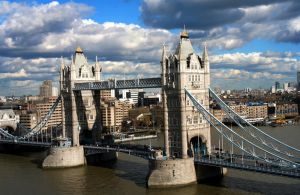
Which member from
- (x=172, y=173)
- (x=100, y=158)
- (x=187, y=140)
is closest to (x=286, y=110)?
(x=100, y=158)

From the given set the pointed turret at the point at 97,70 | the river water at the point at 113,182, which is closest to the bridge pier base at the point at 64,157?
the river water at the point at 113,182

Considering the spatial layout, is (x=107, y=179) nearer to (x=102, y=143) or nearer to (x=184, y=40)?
(x=102, y=143)

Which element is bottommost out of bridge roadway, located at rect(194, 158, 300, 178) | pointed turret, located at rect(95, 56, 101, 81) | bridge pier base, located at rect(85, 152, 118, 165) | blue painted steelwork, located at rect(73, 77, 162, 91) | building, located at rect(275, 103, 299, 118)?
bridge pier base, located at rect(85, 152, 118, 165)

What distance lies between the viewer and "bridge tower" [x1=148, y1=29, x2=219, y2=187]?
5566 centimetres

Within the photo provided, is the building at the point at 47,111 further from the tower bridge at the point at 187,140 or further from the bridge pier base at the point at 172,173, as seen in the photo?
the bridge pier base at the point at 172,173

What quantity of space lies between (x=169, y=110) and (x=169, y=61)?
6.07m

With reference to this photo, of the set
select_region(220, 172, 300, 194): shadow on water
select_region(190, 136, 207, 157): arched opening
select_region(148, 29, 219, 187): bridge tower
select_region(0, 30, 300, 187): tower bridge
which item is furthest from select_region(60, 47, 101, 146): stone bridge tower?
select_region(220, 172, 300, 194): shadow on water

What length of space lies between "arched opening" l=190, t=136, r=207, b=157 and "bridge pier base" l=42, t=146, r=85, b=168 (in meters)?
19.3

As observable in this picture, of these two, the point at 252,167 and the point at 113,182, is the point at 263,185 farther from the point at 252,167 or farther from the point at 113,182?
the point at 113,182

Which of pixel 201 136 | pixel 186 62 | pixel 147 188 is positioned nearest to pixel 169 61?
pixel 186 62

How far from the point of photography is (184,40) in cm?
5753

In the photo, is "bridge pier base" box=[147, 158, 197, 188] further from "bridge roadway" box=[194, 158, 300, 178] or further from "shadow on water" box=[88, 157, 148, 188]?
"shadow on water" box=[88, 157, 148, 188]

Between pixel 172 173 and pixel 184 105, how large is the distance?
8479 millimetres

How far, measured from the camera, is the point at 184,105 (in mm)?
56031
